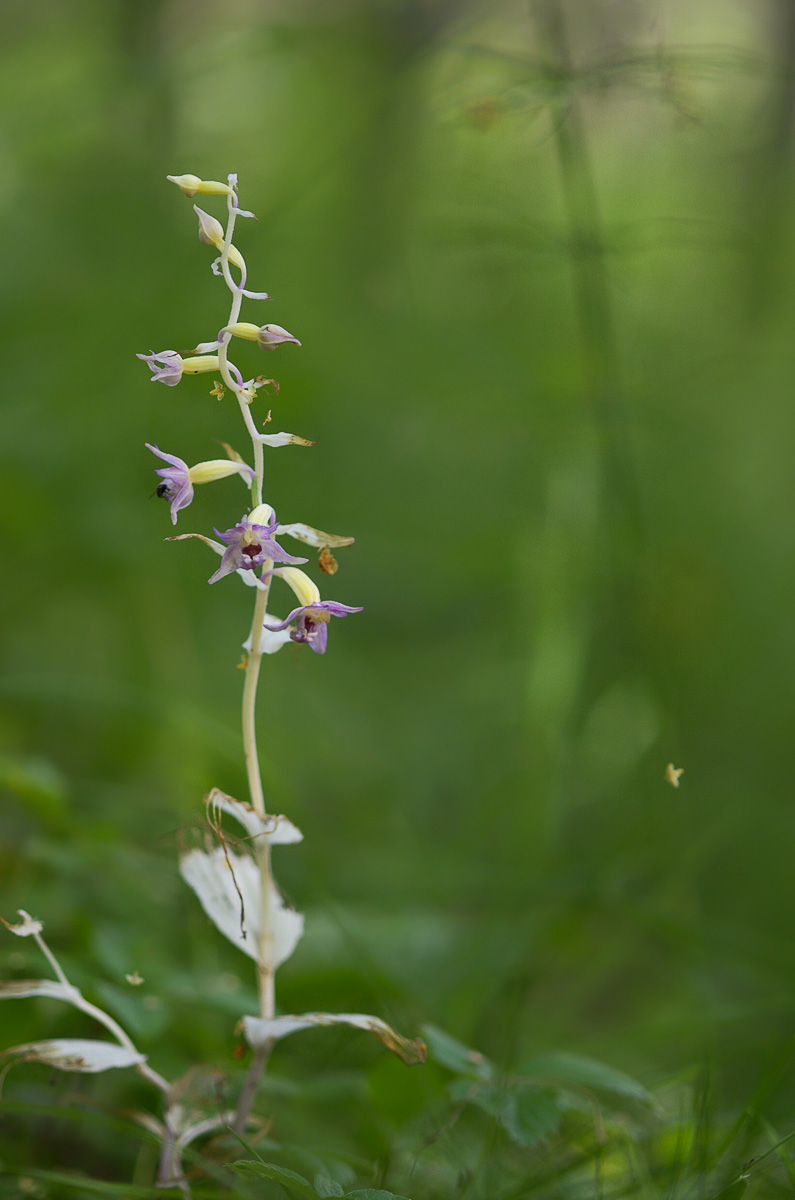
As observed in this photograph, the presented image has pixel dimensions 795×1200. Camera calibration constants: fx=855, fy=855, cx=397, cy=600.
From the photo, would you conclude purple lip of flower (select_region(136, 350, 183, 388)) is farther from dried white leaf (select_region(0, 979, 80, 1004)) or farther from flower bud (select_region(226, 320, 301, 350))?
dried white leaf (select_region(0, 979, 80, 1004))

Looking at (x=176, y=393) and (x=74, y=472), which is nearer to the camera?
(x=74, y=472)

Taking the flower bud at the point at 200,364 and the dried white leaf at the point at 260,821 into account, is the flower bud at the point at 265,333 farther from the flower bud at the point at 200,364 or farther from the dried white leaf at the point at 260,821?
the dried white leaf at the point at 260,821

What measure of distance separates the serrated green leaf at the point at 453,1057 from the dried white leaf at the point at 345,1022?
17 cm

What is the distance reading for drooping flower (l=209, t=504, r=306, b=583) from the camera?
96 cm

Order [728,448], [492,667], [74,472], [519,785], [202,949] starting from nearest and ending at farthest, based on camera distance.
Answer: [202,949] < [519,785] < [74,472] < [492,667] < [728,448]

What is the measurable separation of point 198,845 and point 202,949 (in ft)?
2.49

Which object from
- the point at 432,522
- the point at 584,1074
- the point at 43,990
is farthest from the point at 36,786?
the point at 432,522

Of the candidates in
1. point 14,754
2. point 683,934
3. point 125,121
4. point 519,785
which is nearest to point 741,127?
point 125,121

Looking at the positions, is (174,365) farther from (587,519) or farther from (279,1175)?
(587,519)

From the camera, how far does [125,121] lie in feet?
12.6

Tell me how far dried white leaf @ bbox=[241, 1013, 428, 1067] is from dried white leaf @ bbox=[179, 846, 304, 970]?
0.32ft

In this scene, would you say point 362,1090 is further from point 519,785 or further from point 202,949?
point 519,785

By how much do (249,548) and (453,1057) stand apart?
84cm

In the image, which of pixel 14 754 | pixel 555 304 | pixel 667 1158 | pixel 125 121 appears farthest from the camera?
pixel 555 304
